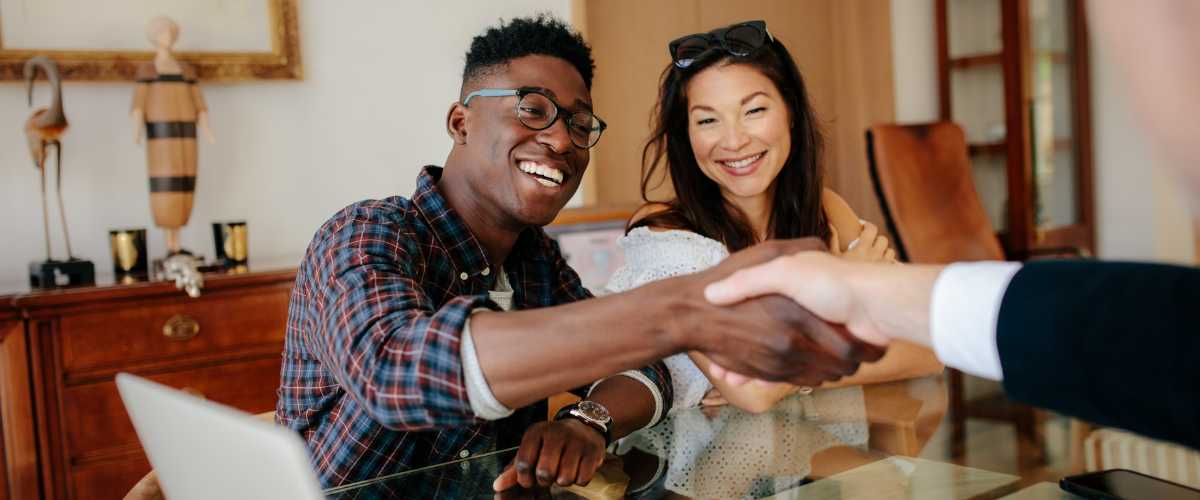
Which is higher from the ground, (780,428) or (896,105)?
(896,105)

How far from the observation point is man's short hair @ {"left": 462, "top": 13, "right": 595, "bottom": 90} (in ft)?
5.36

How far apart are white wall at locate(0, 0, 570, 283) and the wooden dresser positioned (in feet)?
1.93

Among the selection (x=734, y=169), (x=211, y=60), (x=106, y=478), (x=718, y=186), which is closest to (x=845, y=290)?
(x=734, y=169)

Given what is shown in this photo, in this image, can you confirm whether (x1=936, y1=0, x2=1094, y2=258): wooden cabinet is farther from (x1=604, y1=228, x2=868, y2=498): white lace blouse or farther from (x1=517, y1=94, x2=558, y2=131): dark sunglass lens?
(x1=517, y1=94, x2=558, y2=131): dark sunglass lens

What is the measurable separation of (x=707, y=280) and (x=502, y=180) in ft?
1.89

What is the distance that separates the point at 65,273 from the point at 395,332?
1.82m

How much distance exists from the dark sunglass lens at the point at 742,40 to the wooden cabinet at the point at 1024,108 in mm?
3145

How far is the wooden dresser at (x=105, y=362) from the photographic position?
2.34 meters

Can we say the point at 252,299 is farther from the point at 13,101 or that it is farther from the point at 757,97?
the point at 757,97

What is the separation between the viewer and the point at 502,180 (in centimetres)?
160

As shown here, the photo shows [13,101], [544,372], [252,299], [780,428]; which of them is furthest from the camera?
[13,101]

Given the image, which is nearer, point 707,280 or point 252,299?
point 707,280

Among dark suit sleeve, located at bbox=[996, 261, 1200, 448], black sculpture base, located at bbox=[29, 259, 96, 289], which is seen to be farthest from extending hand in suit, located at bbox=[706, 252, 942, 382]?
black sculpture base, located at bbox=[29, 259, 96, 289]

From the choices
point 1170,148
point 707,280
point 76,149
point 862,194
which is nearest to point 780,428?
point 707,280
